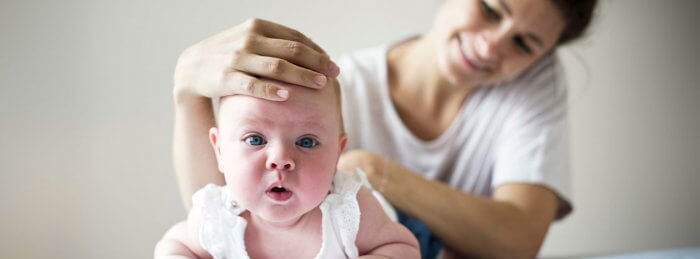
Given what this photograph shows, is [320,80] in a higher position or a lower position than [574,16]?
higher

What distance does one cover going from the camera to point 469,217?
40.2 inches

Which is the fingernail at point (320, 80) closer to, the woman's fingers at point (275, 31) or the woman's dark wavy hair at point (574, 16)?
the woman's fingers at point (275, 31)

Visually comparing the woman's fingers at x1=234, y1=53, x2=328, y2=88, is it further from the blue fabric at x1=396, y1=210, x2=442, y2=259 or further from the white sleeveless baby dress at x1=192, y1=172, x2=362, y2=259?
the blue fabric at x1=396, y1=210, x2=442, y2=259

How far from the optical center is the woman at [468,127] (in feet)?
3.25

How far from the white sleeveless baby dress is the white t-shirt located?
547 millimetres

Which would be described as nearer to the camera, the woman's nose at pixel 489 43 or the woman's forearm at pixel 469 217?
the woman's forearm at pixel 469 217

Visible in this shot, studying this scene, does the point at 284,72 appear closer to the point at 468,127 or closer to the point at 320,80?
the point at 320,80

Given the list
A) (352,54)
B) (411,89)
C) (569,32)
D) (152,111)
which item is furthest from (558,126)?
(152,111)

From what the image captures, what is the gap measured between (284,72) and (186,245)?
0.21 metres

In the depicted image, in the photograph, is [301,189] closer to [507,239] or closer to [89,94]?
[89,94]

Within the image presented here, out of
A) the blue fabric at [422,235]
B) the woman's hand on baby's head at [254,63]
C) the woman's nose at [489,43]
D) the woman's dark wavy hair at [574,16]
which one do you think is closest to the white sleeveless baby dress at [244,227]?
the woman's hand on baby's head at [254,63]

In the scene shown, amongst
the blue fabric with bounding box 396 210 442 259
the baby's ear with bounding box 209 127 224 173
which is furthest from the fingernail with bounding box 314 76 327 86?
the blue fabric with bounding box 396 210 442 259

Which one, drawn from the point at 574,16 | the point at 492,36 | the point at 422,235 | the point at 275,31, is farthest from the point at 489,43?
the point at 275,31

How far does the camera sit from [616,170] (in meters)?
1.60
